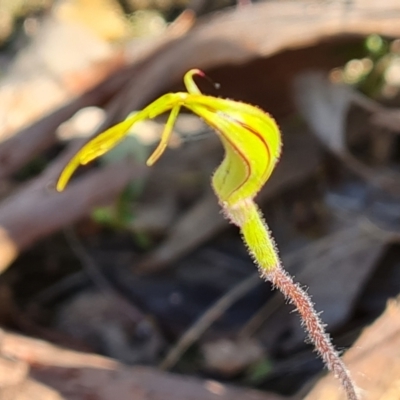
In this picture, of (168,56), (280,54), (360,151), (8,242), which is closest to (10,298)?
(8,242)

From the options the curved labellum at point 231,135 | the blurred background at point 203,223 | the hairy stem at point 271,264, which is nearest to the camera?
the curved labellum at point 231,135

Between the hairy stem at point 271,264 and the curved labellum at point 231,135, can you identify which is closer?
the curved labellum at point 231,135

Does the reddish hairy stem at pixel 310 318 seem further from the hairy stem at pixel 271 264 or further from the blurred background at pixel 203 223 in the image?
the blurred background at pixel 203 223

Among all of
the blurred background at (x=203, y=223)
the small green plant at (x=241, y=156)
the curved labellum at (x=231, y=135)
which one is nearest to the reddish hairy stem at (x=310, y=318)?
the small green plant at (x=241, y=156)

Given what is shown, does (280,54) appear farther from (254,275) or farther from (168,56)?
(254,275)

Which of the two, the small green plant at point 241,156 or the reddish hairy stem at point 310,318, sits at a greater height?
the small green plant at point 241,156

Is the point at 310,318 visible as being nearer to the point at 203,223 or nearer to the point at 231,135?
the point at 231,135
